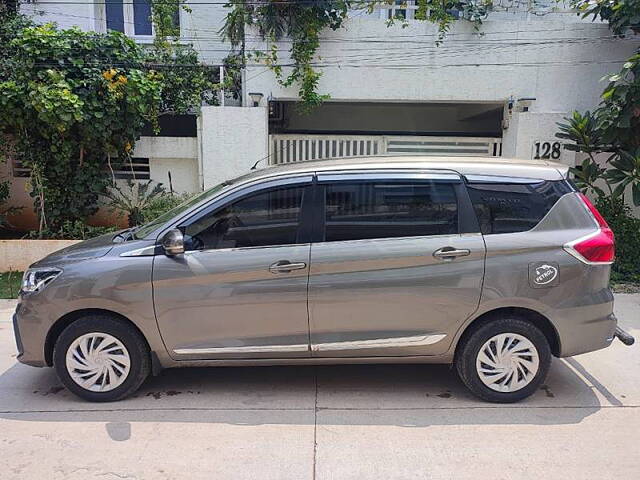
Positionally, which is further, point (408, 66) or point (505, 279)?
point (408, 66)

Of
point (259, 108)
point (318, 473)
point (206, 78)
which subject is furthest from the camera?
A: point (206, 78)

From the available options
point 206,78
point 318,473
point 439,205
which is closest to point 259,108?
point 206,78

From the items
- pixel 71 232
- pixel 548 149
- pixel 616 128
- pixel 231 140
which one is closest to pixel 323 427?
pixel 231 140

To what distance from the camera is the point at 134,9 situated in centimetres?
1029

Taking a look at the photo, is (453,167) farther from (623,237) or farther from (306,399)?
(623,237)

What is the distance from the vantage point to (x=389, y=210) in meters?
3.67

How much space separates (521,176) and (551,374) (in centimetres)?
175

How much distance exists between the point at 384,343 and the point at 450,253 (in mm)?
818

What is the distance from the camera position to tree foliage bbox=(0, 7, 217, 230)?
23.3 ft

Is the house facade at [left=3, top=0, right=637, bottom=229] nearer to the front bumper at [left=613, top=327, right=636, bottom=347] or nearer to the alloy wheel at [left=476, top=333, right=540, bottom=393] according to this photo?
the front bumper at [left=613, top=327, right=636, bottom=347]

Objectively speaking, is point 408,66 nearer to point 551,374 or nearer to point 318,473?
point 551,374

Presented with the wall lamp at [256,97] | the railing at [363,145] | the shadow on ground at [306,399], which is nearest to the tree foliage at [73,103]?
the wall lamp at [256,97]

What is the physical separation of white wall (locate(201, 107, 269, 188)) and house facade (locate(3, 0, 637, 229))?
2 centimetres

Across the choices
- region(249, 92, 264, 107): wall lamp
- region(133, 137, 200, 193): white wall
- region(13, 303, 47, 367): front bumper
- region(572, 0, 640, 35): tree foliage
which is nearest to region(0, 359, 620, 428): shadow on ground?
region(13, 303, 47, 367): front bumper
